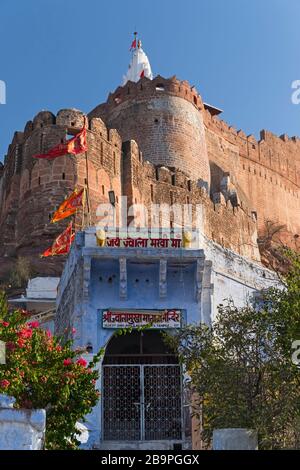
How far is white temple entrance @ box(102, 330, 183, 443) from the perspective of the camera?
16250mm

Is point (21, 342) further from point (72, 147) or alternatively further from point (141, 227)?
point (72, 147)

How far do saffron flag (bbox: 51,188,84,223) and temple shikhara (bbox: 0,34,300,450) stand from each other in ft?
0.37

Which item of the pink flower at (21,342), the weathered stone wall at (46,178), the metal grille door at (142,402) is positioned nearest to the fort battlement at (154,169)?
the weathered stone wall at (46,178)

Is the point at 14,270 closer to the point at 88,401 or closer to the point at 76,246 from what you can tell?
the point at 76,246

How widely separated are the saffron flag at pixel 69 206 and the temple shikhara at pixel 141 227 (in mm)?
111

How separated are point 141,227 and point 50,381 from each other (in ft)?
31.9

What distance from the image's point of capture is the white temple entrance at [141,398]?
640 inches

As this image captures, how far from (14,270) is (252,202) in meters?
25.9

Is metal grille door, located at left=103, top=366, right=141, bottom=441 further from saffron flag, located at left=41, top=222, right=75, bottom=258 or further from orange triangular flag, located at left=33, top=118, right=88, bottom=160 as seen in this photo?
orange triangular flag, located at left=33, top=118, right=88, bottom=160

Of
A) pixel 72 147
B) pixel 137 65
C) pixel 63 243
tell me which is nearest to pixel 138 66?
pixel 137 65

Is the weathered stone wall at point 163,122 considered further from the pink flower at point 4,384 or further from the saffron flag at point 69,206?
the pink flower at point 4,384
